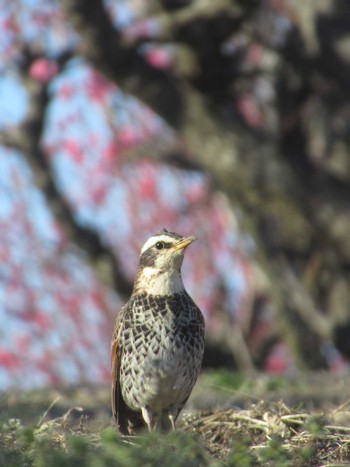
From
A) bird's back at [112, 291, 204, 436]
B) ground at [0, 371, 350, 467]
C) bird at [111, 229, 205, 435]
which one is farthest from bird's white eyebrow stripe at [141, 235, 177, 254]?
ground at [0, 371, 350, 467]

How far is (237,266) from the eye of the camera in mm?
19859

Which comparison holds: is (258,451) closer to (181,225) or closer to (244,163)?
(244,163)

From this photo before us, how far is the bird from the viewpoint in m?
7.14

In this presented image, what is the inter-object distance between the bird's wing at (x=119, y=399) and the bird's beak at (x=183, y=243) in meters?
0.54

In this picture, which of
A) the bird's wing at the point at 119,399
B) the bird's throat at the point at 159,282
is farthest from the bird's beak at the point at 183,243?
the bird's wing at the point at 119,399

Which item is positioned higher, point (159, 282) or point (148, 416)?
point (159, 282)

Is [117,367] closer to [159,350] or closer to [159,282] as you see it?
[159,350]

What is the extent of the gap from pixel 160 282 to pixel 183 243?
11.9 inches

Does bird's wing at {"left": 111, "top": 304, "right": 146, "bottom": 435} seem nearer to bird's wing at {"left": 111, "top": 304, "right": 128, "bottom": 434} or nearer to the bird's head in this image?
bird's wing at {"left": 111, "top": 304, "right": 128, "bottom": 434}

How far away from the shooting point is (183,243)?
7336 millimetres

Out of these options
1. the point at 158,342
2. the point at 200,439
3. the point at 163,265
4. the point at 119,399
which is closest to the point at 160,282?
the point at 163,265

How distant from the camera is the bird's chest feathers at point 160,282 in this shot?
7.35m

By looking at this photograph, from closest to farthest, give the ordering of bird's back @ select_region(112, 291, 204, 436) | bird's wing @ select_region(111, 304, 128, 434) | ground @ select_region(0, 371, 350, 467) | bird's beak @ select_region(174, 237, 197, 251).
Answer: ground @ select_region(0, 371, 350, 467)
bird's back @ select_region(112, 291, 204, 436)
bird's beak @ select_region(174, 237, 197, 251)
bird's wing @ select_region(111, 304, 128, 434)

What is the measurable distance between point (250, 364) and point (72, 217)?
147 inches
